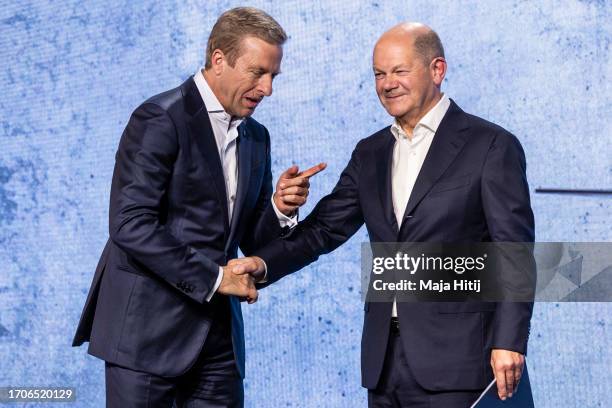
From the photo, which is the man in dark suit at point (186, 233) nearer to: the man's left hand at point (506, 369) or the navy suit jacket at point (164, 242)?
the navy suit jacket at point (164, 242)

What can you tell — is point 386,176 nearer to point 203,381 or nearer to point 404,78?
point 404,78

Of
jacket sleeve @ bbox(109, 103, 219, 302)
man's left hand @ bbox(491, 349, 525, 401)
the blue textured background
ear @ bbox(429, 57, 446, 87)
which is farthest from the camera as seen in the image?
the blue textured background

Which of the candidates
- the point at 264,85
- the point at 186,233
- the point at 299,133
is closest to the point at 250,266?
the point at 186,233

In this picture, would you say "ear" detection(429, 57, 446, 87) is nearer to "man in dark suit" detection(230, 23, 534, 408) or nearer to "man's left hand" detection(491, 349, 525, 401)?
"man in dark suit" detection(230, 23, 534, 408)

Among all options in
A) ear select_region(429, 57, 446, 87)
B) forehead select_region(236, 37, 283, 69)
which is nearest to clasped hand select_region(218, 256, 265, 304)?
forehead select_region(236, 37, 283, 69)

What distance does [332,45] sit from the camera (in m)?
3.38

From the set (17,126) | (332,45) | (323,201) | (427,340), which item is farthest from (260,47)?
(17,126)

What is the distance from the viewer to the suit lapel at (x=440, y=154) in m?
1.95

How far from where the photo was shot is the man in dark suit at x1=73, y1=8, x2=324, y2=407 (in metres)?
1.96

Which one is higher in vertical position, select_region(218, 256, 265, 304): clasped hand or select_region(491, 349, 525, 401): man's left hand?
select_region(218, 256, 265, 304): clasped hand

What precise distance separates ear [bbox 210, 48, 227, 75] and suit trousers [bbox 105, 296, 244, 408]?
0.49 m

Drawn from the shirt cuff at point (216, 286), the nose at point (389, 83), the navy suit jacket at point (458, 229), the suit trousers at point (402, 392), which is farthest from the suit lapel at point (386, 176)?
the shirt cuff at point (216, 286)

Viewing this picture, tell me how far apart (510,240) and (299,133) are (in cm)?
162

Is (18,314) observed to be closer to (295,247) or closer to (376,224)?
(295,247)
